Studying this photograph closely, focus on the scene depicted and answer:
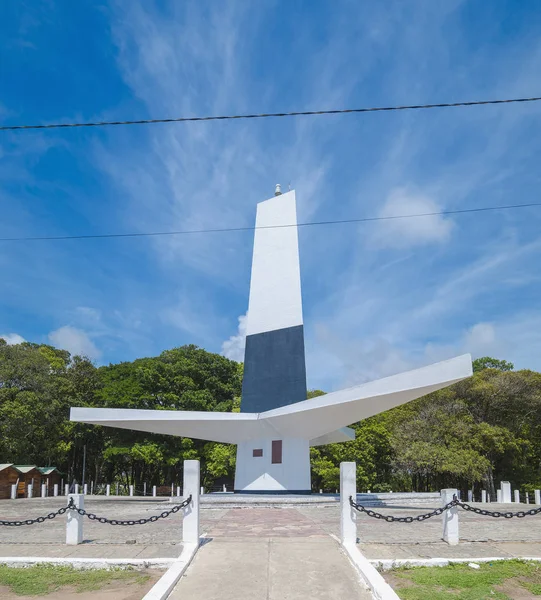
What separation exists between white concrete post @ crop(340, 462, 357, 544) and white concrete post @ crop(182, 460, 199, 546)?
2110mm

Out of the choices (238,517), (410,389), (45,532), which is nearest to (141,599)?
(45,532)

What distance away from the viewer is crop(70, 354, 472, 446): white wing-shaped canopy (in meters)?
12.6

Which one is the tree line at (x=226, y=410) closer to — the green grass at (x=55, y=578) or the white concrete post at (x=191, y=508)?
the white concrete post at (x=191, y=508)

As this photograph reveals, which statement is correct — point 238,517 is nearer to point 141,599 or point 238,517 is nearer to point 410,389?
point 410,389

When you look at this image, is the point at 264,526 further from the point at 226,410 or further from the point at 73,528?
the point at 226,410

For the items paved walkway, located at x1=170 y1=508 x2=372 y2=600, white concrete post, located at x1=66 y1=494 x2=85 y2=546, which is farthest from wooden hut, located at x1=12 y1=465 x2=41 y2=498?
paved walkway, located at x1=170 y1=508 x2=372 y2=600

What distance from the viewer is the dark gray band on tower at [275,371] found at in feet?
59.9

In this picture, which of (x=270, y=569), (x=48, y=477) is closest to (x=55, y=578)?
(x=270, y=569)

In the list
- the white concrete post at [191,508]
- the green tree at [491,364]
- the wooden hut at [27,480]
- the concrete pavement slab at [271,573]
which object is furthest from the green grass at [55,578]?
the green tree at [491,364]

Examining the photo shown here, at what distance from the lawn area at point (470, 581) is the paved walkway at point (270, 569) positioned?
0.52 metres

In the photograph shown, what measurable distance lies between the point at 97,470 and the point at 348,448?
17.2 metres

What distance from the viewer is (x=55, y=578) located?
6.08 m

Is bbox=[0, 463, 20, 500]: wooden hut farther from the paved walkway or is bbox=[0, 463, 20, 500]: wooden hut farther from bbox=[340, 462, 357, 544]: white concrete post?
bbox=[340, 462, 357, 544]: white concrete post

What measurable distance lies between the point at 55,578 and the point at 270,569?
2.45 metres
